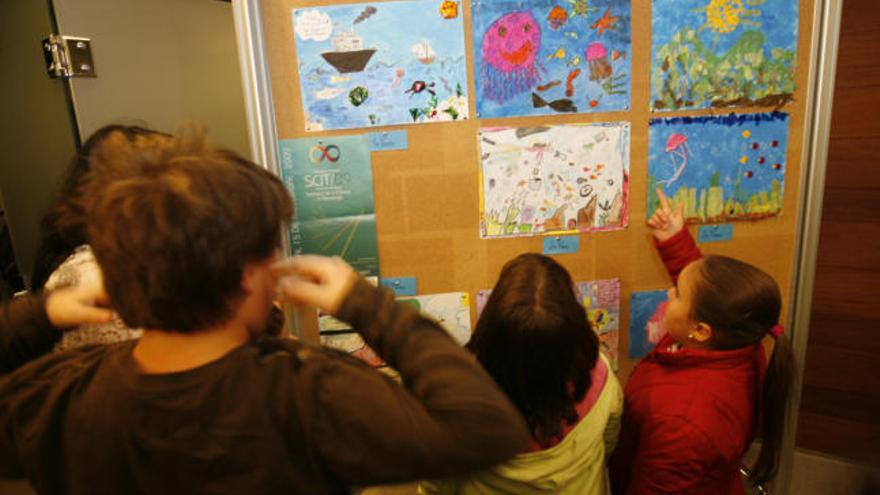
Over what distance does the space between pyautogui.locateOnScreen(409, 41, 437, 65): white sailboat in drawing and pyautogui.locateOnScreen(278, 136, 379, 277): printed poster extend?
0.74 feet

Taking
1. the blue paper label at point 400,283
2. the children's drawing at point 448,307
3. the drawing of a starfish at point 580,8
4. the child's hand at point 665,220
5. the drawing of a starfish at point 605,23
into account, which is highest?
the drawing of a starfish at point 580,8

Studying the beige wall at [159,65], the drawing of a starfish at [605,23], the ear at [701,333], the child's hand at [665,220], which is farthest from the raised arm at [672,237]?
the beige wall at [159,65]

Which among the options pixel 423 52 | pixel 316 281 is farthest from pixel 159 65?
pixel 316 281

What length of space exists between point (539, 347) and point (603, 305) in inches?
21.8

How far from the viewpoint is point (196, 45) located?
190 centimetres

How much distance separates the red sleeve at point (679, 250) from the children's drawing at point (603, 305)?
14cm

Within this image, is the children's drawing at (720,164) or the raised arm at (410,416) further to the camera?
the children's drawing at (720,164)

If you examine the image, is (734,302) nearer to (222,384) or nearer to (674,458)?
(674,458)

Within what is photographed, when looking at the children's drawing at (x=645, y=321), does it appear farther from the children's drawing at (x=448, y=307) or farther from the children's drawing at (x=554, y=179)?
the children's drawing at (x=448, y=307)

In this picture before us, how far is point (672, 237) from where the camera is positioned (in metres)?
1.25

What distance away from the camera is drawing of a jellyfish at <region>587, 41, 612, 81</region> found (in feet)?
3.77

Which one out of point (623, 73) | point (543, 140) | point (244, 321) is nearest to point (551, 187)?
point (543, 140)

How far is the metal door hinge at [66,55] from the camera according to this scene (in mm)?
1484

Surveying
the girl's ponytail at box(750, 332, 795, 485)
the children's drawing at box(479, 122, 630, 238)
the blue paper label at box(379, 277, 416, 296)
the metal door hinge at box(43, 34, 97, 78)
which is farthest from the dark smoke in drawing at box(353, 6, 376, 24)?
the girl's ponytail at box(750, 332, 795, 485)
